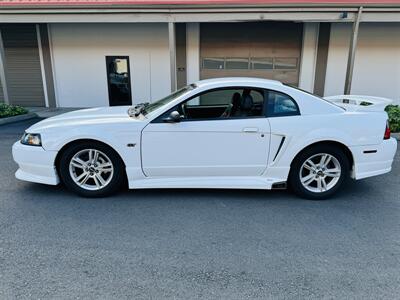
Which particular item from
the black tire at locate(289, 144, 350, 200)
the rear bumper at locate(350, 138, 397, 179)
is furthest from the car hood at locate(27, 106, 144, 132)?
the rear bumper at locate(350, 138, 397, 179)

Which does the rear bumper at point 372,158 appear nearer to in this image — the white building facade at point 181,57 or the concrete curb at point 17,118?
the white building facade at point 181,57

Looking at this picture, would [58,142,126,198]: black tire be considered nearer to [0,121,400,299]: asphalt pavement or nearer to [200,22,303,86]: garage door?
[0,121,400,299]: asphalt pavement

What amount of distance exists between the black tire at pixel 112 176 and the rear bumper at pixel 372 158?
2.98 meters

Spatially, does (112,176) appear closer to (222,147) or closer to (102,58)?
(222,147)

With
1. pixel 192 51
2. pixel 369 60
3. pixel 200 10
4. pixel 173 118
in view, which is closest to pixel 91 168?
pixel 173 118

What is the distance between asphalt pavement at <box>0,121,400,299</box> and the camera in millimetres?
2285

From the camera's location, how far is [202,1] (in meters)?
8.48

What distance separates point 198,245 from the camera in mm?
2820

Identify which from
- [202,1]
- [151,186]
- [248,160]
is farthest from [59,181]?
[202,1]

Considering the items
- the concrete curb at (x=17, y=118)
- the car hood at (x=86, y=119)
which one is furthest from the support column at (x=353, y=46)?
the concrete curb at (x=17, y=118)

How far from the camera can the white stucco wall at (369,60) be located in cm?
1031

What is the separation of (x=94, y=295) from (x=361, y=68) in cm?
1159

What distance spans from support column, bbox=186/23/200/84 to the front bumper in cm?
806

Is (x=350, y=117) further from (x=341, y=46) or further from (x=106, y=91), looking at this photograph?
(x=106, y=91)
